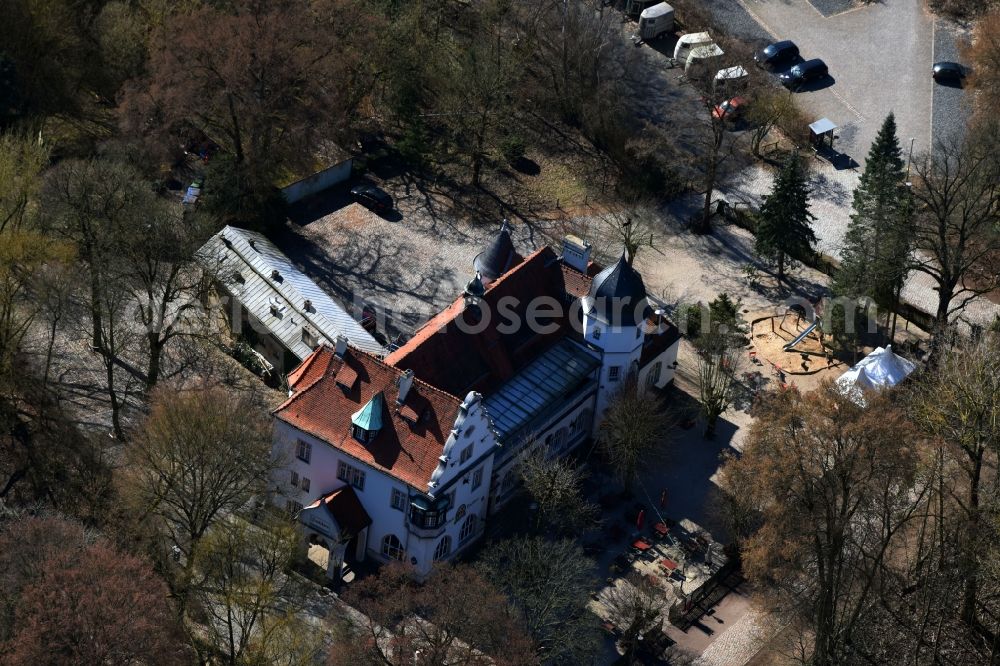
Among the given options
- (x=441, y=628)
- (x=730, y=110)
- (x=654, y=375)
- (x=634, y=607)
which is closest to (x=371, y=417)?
(x=441, y=628)

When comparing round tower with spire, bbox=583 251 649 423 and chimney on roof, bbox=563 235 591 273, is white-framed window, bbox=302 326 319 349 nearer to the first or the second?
chimney on roof, bbox=563 235 591 273

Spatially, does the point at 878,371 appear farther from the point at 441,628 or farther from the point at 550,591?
the point at 441,628

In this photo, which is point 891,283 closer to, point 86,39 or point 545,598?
point 545,598

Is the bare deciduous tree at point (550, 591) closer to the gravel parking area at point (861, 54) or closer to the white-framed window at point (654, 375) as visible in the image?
the white-framed window at point (654, 375)

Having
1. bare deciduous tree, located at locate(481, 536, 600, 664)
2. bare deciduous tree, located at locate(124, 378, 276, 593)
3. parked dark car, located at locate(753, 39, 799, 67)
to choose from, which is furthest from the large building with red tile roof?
parked dark car, located at locate(753, 39, 799, 67)

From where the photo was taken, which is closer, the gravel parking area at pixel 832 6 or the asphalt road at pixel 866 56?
the asphalt road at pixel 866 56

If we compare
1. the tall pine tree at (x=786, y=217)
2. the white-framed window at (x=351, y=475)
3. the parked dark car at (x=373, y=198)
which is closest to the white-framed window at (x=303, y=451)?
the white-framed window at (x=351, y=475)

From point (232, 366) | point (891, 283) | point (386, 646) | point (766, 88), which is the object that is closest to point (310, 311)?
point (232, 366)
